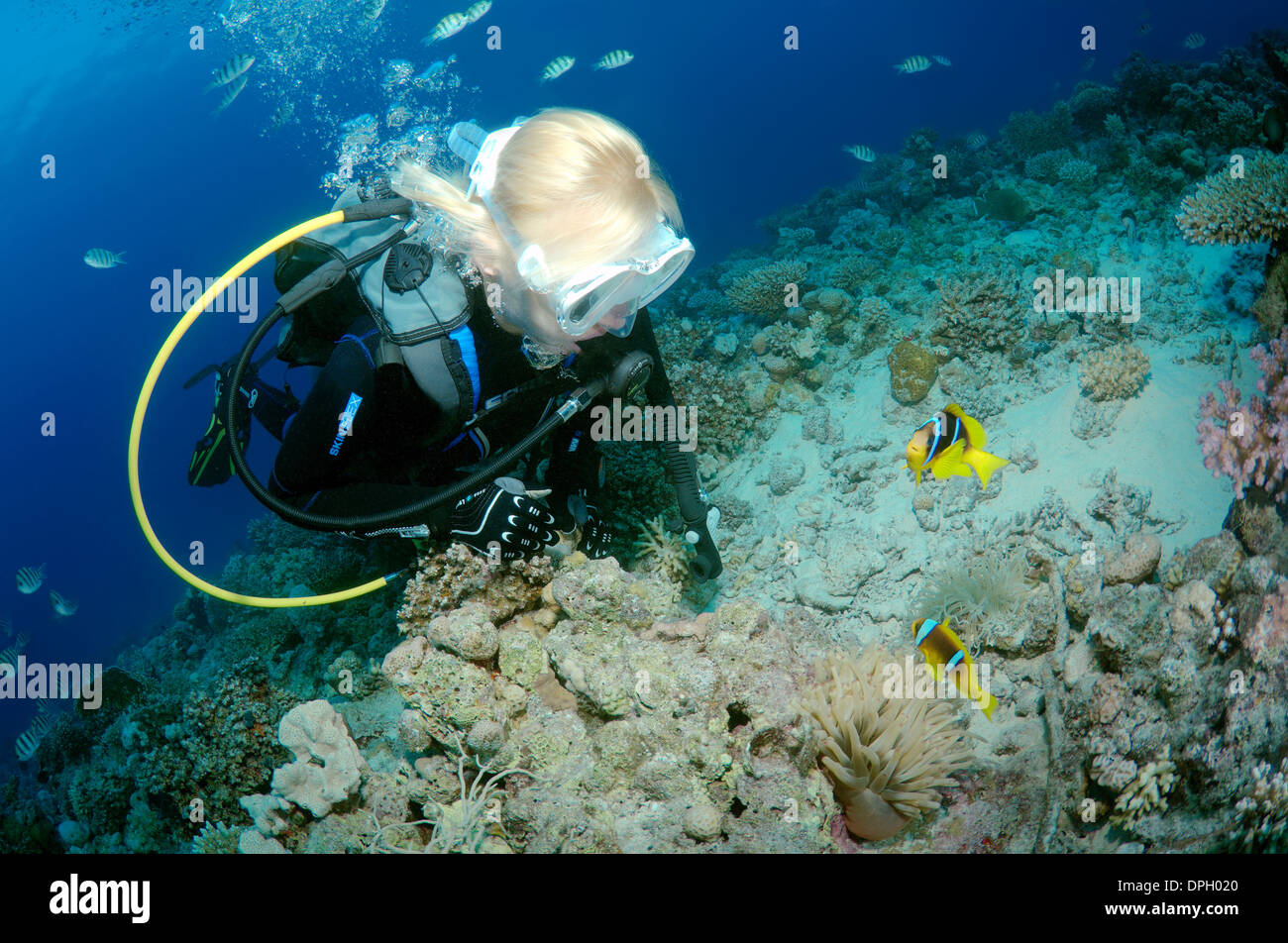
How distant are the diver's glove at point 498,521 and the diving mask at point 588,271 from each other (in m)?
0.99

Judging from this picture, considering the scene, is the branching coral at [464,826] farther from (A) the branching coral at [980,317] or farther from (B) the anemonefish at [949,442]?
(A) the branching coral at [980,317]

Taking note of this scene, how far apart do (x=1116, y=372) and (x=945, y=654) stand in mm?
3474

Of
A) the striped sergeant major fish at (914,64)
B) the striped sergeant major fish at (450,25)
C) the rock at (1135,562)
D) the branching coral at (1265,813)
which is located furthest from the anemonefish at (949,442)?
the striped sergeant major fish at (914,64)

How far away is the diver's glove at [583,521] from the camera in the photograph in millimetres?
3893

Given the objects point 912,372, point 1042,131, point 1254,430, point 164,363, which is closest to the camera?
point 164,363

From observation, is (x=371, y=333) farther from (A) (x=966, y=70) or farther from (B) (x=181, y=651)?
(A) (x=966, y=70)

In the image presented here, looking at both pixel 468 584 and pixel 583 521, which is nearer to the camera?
pixel 468 584

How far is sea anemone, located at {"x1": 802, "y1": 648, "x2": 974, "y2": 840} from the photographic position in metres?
2.34

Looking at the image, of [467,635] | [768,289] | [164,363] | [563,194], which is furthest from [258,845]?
[768,289]

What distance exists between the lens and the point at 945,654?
2.62 meters

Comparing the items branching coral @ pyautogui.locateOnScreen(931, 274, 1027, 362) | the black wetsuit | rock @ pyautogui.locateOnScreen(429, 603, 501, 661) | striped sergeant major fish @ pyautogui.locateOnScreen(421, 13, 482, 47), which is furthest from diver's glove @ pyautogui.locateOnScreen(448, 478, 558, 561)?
striped sergeant major fish @ pyautogui.locateOnScreen(421, 13, 482, 47)

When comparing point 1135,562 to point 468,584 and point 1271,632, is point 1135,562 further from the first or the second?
point 468,584
